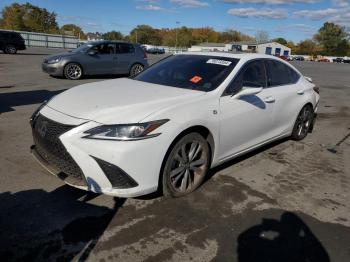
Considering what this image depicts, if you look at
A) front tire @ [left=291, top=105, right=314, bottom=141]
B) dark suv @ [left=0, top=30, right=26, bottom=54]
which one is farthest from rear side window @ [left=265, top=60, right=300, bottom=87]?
dark suv @ [left=0, top=30, right=26, bottom=54]

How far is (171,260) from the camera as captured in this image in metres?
2.88

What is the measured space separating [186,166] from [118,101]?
103cm

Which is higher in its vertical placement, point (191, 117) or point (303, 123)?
point (191, 117)


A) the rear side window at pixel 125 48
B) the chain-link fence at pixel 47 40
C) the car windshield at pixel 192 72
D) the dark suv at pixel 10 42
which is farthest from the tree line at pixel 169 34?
the car windshield at pixel 192 72

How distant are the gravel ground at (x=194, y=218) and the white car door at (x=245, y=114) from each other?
423 millimetres

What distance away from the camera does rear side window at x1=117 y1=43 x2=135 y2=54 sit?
14113 mm

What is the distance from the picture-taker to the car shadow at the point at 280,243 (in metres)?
3.01

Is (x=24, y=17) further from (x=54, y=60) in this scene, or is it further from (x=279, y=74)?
(x=279, y=74)

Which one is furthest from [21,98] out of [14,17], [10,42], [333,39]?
[333,39]

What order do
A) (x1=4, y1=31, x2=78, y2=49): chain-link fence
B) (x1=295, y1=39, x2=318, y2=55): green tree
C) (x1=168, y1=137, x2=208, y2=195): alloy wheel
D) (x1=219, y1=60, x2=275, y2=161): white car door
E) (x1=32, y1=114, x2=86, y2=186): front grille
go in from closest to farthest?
(x1=32, y1=114, x2=86, y2=186): front grille → (x1=168, y1=137, x2=208, y2=195): alloy wheel → (x1=219, y1=60, x2=275, y2=161): white car door → (x1=4, y1=31, x2=78, y2=49): chain-link fence → (x1=295, y1=39, x2=318, y2=55): green tree

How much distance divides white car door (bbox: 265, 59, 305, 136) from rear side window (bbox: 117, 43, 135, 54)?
9364 millimetres

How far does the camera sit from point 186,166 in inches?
154

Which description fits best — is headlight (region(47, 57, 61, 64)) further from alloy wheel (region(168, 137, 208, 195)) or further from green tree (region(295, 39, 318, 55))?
green tree (region(295, 39, 318, 55))

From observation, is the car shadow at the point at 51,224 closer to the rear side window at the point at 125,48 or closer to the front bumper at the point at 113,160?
the front bumper at the point at 113,160
